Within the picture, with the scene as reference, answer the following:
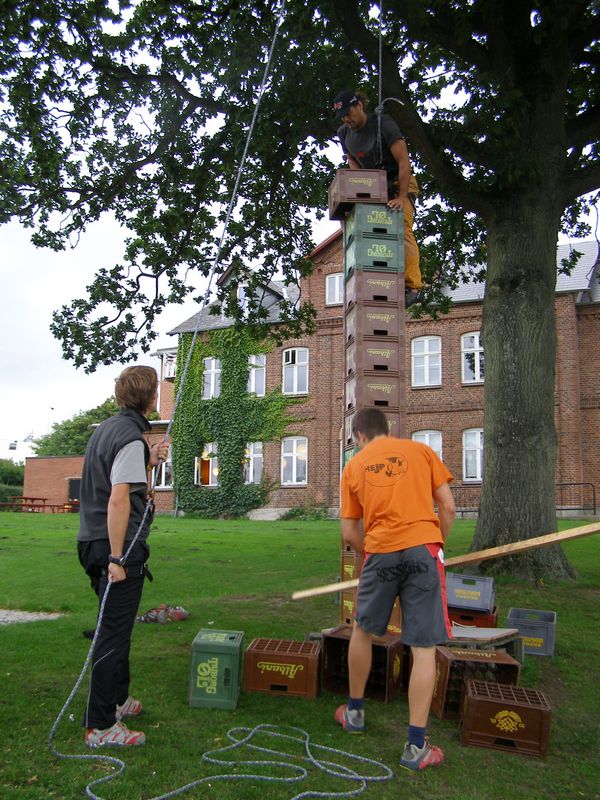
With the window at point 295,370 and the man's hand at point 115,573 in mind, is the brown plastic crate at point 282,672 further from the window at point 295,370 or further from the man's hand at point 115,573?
the window at point 295,370

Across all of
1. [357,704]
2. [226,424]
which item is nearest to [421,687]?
[357,704]

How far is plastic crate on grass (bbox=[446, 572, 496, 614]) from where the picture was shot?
21.3 ft

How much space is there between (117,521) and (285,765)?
167 cm

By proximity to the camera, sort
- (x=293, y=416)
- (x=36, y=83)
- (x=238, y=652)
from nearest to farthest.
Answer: (x=238, y=652) < (x=36, y=83) < (x=293, y=416)

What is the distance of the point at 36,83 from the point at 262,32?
3863mm

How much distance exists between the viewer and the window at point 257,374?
33094 mm

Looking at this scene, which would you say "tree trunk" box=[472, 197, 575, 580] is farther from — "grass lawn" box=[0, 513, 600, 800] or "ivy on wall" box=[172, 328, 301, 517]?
"ivy on wall" box=[172, 328, 301, 517]

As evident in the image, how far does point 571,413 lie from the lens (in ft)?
87.9

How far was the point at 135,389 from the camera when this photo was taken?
4.44 meters

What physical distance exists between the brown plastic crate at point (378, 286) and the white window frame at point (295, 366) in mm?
25440

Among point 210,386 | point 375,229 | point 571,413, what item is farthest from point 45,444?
point 375,229

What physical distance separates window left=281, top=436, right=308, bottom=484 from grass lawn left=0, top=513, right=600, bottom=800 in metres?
20.3

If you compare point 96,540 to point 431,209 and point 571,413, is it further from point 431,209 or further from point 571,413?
point 571,413

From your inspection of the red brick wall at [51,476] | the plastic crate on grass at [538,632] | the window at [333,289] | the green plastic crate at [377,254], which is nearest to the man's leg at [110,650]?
the green plastic crate at [377,254]
